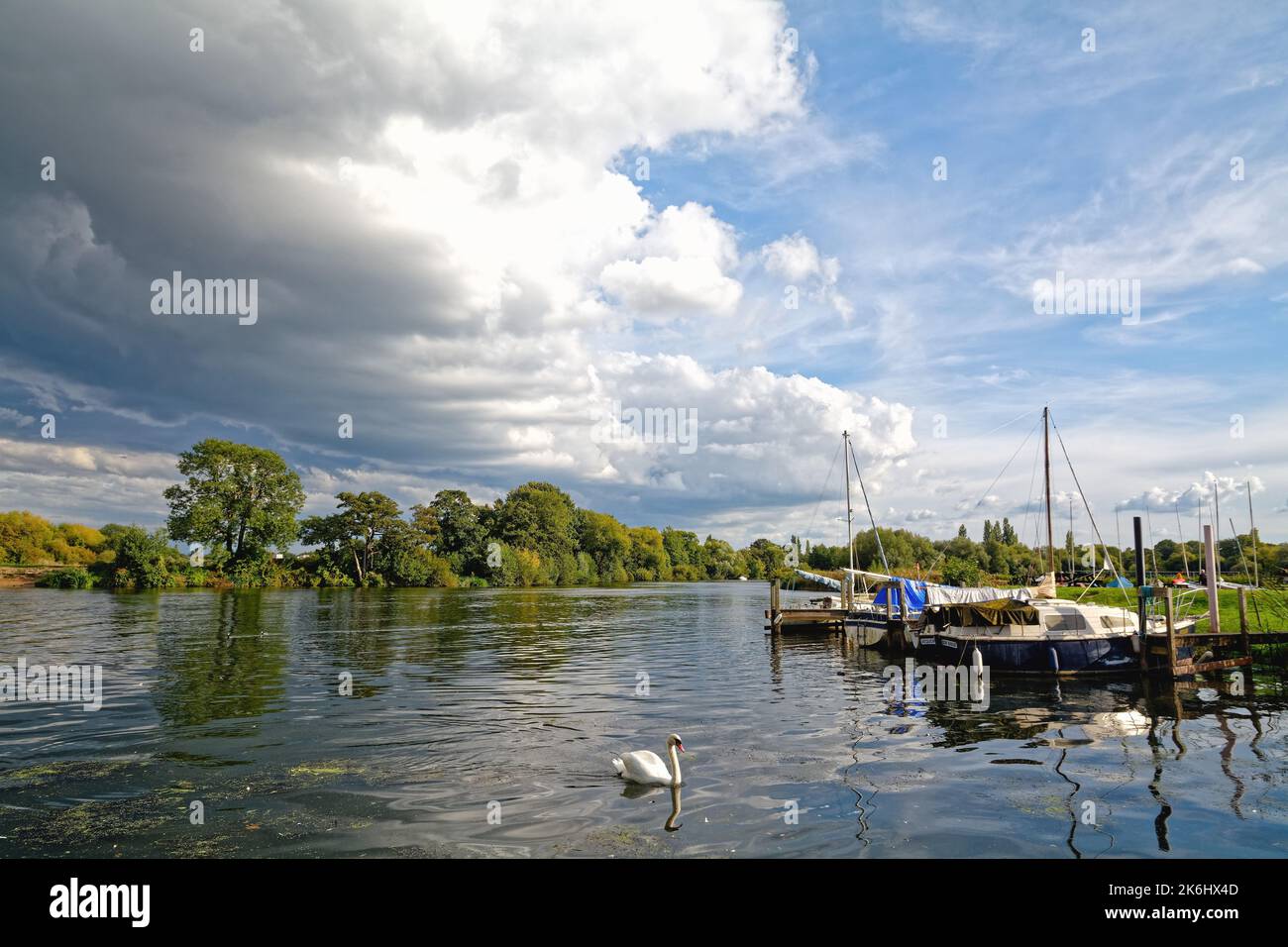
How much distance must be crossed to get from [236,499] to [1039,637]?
365 feet

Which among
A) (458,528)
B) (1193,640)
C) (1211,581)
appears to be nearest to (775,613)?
(1193,640)

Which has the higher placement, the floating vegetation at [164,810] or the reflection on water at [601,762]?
the floating vegetation at [164,810]

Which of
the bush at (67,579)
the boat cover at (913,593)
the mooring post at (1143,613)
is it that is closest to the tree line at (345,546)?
the bush at (67,579)

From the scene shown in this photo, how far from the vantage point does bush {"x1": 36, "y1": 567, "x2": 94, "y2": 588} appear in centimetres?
9281

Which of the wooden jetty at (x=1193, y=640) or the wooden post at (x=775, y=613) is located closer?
the wooden jetty at (x=1193, y=640)

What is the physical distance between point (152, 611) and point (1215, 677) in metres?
70.8

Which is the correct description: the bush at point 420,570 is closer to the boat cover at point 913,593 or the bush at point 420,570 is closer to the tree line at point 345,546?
the tree line at point 345,546

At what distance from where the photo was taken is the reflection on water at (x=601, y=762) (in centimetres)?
1312

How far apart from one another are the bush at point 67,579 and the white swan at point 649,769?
103m

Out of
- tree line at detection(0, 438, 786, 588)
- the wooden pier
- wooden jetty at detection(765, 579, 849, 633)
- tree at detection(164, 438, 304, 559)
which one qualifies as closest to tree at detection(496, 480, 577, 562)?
tree line at detection(0, 438, 786, 588)

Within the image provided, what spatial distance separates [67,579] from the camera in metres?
93.0

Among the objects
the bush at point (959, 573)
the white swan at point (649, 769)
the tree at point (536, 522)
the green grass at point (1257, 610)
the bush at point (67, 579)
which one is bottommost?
the bush at point (959, 573)
